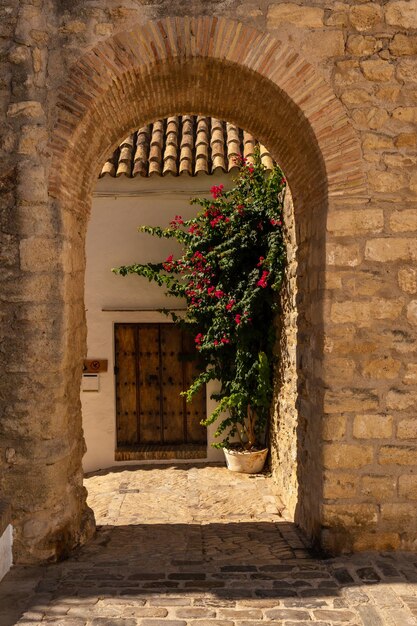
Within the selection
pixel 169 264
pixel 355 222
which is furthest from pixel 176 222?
pixel 355 222

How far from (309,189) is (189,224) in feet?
11.1

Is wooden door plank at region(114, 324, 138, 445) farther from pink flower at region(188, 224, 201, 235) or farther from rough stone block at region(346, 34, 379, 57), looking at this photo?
rough stone block at region(346, 34, 379, 57)

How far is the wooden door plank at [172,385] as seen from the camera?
25.7ft

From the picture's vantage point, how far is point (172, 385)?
7844 millimetres

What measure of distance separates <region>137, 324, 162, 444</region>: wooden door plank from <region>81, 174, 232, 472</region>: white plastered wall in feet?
0.84

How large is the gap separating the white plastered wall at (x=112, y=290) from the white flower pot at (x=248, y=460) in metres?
0.62

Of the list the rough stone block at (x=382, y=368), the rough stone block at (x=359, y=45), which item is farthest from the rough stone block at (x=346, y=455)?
the rough stone block at (x=359, y=45)

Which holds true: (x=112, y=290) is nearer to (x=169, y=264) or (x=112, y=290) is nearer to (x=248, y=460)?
(x=169, y=264)

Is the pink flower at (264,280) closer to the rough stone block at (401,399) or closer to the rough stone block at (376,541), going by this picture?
the rough stone block at (401,399)

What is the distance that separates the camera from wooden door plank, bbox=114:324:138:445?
7.79m

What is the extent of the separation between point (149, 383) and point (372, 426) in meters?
4.63

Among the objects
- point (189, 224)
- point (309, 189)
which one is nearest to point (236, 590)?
point (309, 189)

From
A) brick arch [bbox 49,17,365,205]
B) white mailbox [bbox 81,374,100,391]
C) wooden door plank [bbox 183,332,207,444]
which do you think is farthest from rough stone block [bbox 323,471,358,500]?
white mailbox [bbox 81,374,100,391]

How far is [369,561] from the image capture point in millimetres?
3523
